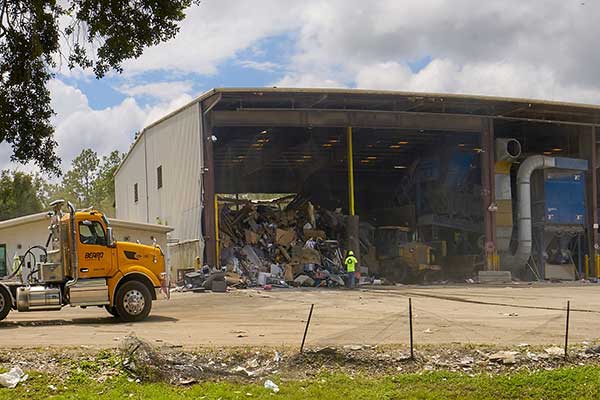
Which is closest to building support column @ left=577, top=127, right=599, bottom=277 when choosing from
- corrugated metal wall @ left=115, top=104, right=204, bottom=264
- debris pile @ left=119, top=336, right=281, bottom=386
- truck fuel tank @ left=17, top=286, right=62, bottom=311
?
corrugated metal wall @ left=115, top=104, right=204, bottom=264

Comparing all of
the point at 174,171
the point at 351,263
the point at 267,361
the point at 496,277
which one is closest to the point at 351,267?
the point at 351,263

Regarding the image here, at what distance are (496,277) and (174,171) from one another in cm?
1795

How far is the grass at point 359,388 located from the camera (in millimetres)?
10312

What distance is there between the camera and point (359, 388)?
1072 cm

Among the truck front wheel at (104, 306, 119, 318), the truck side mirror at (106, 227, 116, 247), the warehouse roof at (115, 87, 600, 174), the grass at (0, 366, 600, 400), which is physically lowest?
the grass at (0, 366, 600, 400)

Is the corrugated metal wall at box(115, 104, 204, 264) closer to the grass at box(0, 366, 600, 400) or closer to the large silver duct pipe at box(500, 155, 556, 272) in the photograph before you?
the large silver duct pipe at box(500, 155, 556, 272)

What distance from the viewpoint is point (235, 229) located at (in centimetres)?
4044

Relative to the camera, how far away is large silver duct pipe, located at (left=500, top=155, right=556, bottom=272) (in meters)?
41.4

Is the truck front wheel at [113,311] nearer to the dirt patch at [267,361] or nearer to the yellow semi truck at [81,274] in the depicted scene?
the yellow semi truck at [81,274]

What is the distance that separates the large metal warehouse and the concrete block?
1.39 m

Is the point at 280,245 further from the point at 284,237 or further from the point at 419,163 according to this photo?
the point at 419,163

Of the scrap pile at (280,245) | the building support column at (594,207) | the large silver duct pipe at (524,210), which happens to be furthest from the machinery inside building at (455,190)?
the scrap pile at (280,245)

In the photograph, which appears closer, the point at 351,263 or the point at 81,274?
the point at 81,274

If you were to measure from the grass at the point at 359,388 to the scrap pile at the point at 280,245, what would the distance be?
2392 cm
